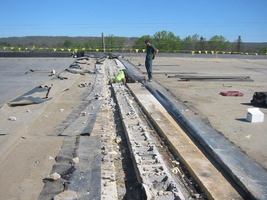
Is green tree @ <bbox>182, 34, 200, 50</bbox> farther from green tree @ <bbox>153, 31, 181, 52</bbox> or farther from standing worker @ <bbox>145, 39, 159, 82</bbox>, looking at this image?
standing worker @ <bbox>145, 39, 159, 82</bbox>

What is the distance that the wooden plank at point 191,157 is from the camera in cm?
497

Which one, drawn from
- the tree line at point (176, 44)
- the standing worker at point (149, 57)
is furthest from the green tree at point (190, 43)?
the standing worker at point (149, 57)

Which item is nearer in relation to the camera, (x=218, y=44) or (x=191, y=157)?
(x=191, y=157)

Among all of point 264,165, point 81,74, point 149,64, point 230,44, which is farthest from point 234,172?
point 230,44

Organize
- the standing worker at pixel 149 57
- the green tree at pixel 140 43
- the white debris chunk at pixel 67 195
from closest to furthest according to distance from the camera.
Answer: the white debris chunk at pixel 67 195, the standing worker at pixel 149 57, the green tree at pixel 140 43

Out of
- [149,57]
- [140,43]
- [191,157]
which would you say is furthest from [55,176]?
[140,43]

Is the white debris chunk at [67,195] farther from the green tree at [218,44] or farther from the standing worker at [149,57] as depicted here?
the green tree at [218,44]

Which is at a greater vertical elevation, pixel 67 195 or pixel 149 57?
pixel 149 57

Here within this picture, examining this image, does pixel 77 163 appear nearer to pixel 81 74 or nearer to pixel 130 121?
pixel 130 121

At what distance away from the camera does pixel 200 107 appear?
35.5 feet


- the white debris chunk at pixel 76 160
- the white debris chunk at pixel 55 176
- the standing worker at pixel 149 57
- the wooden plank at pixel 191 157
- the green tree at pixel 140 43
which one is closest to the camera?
the wooden plank at pixel 191 157

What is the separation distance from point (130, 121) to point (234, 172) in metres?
3.66

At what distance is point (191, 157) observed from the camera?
628 cm

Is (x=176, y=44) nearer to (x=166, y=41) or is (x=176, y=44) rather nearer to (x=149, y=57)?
(x=166, y=41)
